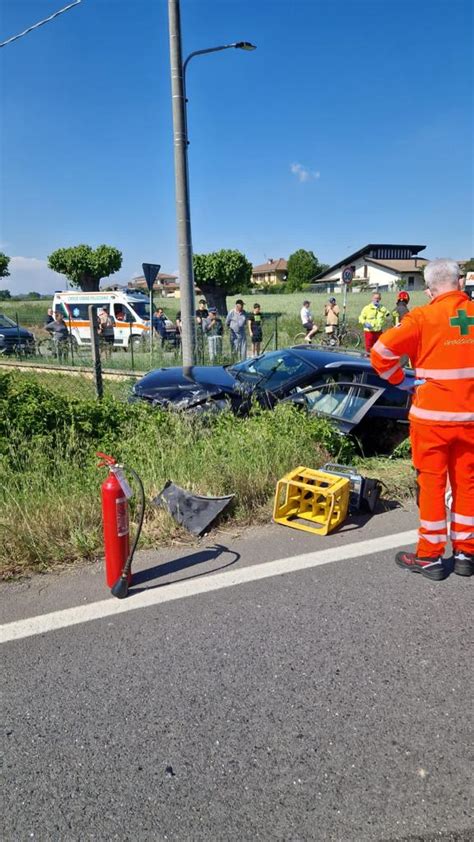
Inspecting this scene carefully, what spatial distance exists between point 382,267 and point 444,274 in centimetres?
7415

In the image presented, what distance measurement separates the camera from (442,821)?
5.91 ft

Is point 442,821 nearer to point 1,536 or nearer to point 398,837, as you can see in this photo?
point 398,837

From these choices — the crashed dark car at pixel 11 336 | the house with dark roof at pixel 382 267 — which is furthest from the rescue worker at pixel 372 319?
the house with dark roof at pixel 382 267

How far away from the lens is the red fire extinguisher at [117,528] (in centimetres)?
311

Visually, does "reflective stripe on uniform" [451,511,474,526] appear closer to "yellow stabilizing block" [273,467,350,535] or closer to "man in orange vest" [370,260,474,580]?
"man in orange vest" [370,260,474,580]

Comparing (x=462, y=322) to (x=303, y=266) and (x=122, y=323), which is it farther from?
(x=303, y=266)

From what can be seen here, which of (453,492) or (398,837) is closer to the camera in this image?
(398,837)

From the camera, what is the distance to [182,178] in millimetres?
8188

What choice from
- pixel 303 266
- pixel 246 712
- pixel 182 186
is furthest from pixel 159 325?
pixel 303 266

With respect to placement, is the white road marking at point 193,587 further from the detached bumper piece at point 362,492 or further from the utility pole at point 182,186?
the utility pole at point 182,186

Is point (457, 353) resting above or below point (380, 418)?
above

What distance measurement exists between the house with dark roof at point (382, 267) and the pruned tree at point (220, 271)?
1581 cm

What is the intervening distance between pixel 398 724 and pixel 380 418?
404cm

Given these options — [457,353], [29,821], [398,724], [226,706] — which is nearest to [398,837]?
[398,724]
